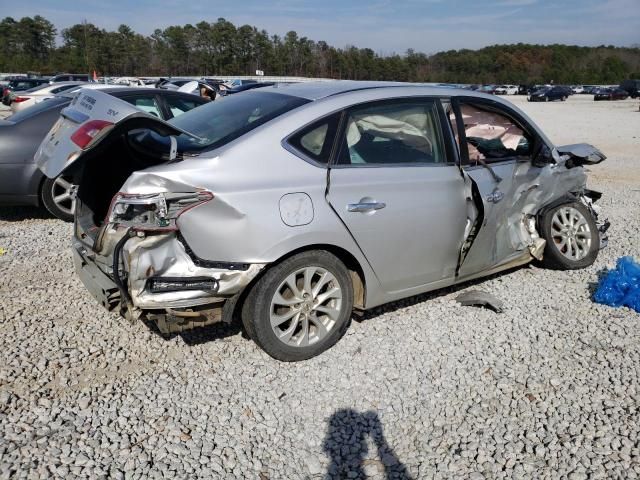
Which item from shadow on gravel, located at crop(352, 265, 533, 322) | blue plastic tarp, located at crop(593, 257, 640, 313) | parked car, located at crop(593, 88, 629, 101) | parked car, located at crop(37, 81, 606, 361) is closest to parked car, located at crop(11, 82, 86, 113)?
parked car, located at crop(37, 81, 606, 361)

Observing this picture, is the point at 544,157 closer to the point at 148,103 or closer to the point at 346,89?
the point at 346,89

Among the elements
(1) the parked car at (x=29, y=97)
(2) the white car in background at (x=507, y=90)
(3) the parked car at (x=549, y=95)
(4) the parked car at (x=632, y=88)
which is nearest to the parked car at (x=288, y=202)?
(1) the parked car at (x=29, y=97)

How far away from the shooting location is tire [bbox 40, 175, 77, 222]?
256 inches

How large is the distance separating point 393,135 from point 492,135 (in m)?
1.41

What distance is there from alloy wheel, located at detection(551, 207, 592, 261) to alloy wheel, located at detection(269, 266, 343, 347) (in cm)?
258

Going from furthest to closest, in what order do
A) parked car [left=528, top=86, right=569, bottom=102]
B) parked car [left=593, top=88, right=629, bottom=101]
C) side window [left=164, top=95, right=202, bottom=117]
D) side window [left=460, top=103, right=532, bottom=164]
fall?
parked car [left=593, top=88, right=629, bottom=101] → parked car [left=528, top=86, right=569, bottom=102] → side window [left=164, top=95, right=202, bottom=117] → side window [left=460, top=103, right=532, bottom=164]

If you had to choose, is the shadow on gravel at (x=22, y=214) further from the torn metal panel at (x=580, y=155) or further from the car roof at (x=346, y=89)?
the torn metal panel at (x=580, y=155)

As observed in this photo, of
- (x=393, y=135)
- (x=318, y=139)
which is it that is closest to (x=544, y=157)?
(x=393, y=135)

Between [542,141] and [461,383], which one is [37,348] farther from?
[542,141]

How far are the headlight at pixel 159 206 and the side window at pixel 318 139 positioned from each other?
71cm

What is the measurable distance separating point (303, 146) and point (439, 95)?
1314 millimetres

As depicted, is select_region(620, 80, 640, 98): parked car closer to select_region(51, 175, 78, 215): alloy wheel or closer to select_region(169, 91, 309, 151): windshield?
select_region(51, 175, 78, 215): alloy wheel

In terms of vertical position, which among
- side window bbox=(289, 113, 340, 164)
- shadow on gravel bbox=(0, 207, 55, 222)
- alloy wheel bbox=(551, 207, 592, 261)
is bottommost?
shadow on gravel bbox=(0, 207, 55, 222)

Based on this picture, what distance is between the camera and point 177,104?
7.76m
